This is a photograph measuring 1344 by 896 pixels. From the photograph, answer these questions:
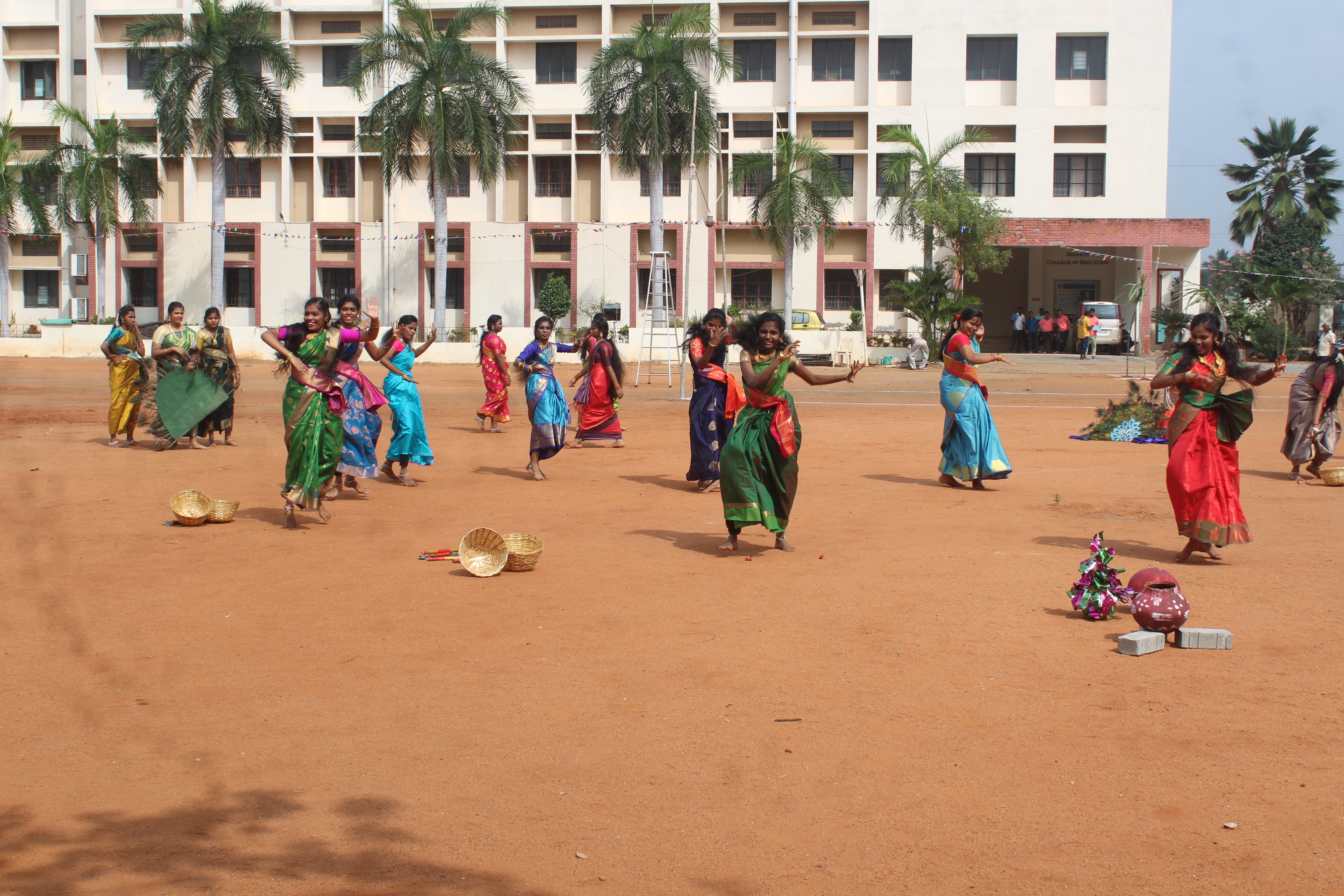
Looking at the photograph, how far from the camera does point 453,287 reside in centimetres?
4553

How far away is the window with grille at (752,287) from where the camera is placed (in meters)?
44.1

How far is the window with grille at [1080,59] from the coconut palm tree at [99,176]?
31787 millimetres

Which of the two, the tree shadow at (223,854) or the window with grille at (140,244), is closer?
the tree shadow at (223,854)

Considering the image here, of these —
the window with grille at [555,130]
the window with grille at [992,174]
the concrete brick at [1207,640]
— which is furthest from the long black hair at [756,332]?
the window with grille at [555,130]

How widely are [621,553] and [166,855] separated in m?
5.06

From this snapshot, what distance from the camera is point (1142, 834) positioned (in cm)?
394

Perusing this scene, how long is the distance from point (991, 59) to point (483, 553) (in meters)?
40.0

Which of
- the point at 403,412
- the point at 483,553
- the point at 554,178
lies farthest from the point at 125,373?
the point at 554,178

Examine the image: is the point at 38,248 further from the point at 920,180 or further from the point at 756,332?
the point at 756,332

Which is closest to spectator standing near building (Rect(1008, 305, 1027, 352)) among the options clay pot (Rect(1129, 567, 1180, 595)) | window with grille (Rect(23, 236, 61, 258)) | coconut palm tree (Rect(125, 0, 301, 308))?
coconut palm tree (Rect(125, 0, 301, 308))

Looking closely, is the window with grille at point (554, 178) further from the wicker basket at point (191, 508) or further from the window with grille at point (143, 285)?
the wicker basket at point (191, 508)

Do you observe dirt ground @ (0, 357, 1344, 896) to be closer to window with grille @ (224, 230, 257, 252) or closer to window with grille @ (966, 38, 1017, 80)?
window with grille @ (966, 38, 1017, 80)

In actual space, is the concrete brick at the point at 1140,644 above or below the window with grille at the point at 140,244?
below

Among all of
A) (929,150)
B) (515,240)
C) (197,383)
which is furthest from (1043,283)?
(197,383)
